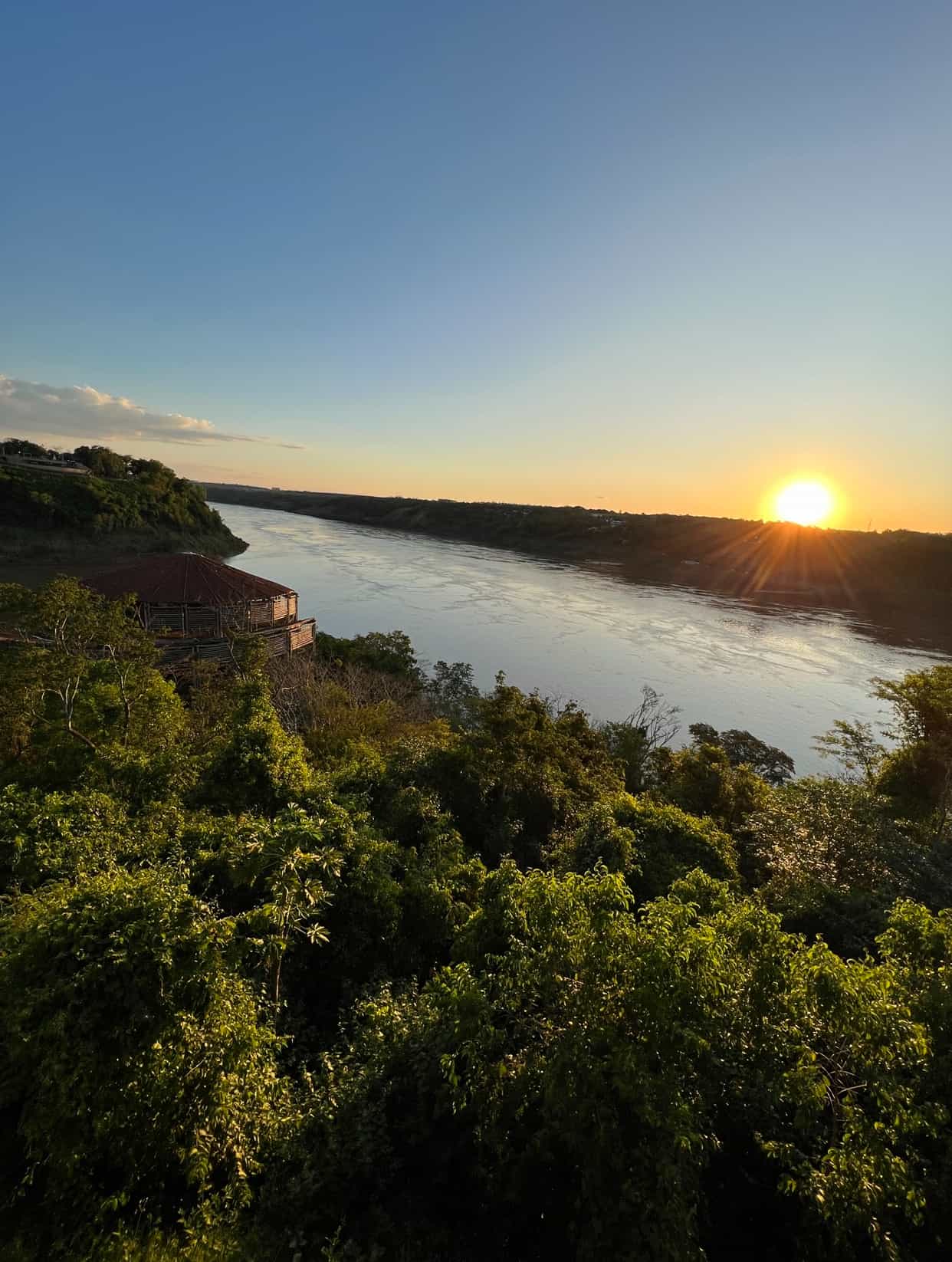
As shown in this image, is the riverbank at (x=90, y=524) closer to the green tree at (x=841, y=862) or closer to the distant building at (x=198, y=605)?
the distant building at (x=198, y=605)

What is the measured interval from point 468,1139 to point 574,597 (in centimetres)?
5240

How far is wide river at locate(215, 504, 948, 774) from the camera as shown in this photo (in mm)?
29938

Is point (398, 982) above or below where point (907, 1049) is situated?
below

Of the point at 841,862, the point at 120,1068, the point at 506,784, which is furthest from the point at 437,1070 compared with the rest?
the point at 841,862

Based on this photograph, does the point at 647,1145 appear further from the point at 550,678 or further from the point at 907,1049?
the point at 550,678

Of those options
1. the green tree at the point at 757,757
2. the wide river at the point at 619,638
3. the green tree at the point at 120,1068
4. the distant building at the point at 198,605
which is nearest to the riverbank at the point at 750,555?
the wide river at the point at 619,638

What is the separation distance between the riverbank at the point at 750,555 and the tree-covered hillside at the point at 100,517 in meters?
50.7

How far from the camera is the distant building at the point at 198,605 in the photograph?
66.3 ft

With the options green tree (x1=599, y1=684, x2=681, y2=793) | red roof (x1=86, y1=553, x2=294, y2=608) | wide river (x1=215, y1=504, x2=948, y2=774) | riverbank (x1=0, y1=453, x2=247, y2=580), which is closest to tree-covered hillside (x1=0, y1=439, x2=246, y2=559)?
riverbank (x1=0, y1=453, x2=247, y2=580)

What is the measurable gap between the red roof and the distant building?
25 millimetres

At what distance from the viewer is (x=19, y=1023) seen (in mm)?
4000

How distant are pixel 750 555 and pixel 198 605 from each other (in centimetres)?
7733

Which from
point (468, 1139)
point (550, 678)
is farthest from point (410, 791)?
point (550, 678)

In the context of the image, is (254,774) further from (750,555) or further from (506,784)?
(750,555)
